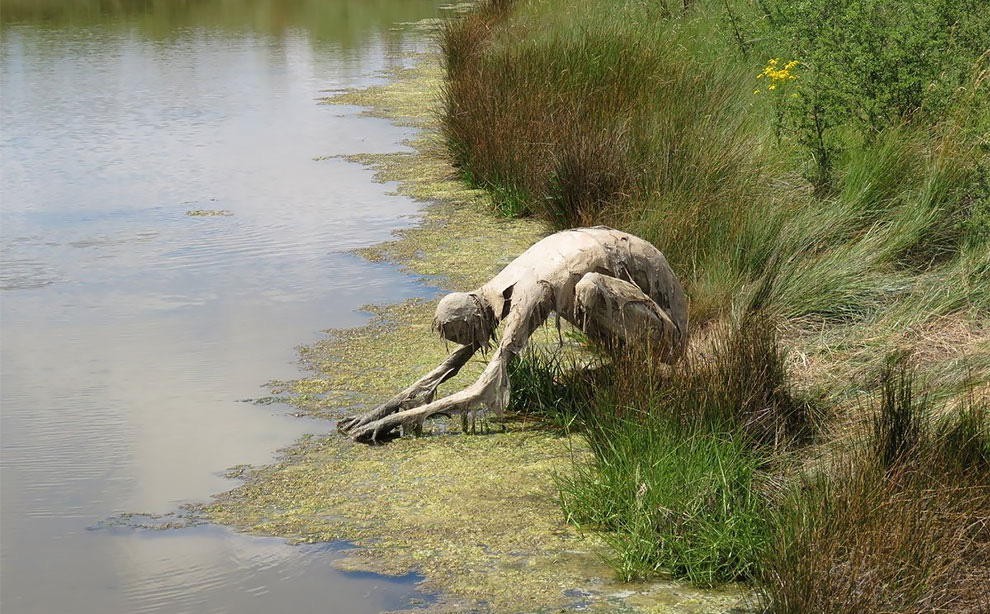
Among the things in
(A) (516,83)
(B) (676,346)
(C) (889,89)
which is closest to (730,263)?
(B) (676,346)

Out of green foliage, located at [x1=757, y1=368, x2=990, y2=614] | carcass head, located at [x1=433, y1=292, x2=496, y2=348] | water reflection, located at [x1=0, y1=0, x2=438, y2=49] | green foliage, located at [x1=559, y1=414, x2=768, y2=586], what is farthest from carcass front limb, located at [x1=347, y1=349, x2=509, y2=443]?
water reflection, located at [x1=0, y1=0, x2=438, y2=49]

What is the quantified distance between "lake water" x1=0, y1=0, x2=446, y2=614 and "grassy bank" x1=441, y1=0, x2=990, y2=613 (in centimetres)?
79

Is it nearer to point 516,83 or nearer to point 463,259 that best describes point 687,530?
point 463,259

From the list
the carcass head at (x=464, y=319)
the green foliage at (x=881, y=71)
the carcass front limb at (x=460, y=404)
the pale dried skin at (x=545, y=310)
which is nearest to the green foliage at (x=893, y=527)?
the pale dried skin at (x=545, y=310)

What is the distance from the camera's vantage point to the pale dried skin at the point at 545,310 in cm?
375

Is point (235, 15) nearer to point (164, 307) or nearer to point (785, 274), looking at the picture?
point (164, 307)

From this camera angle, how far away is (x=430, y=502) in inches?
135

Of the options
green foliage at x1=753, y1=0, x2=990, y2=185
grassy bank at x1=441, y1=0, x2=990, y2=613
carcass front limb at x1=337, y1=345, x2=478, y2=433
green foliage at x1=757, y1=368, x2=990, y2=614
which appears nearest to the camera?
green foliage at x1=757, y1=368, x2=990, y2=614

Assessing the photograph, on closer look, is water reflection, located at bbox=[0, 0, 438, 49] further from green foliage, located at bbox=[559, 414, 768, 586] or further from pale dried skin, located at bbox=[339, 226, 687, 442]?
green foliage, located at bbox=[559, 414, 768, 586]

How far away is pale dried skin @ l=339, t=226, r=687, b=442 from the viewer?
148 inches

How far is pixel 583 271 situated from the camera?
382 centimetres

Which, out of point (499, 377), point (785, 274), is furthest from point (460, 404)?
point (785, 274)

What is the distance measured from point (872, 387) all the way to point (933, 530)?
1.17m

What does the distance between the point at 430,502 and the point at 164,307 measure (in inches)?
101
